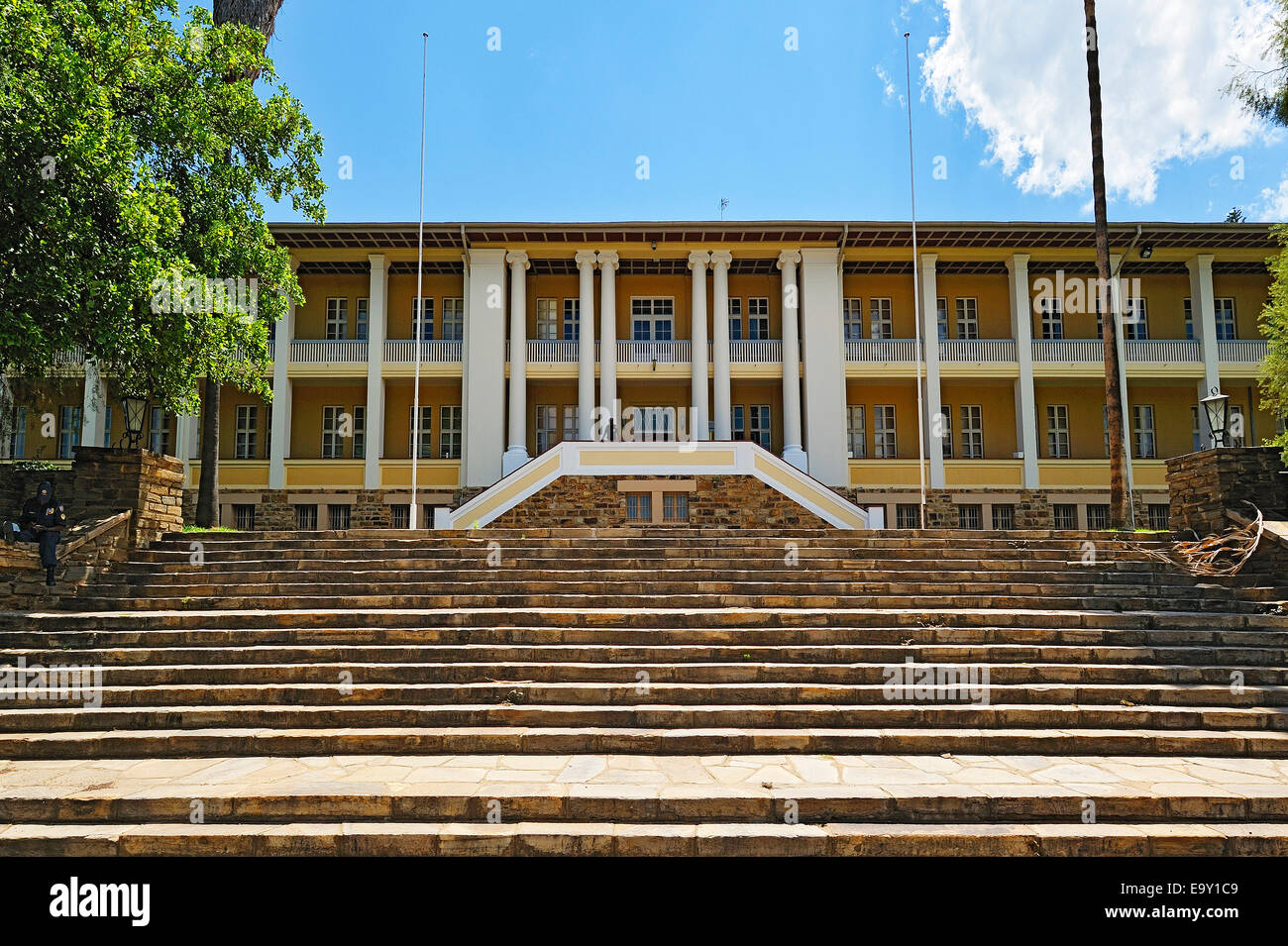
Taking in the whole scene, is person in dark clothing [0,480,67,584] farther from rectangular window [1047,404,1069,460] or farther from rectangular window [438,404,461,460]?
rectangular window [1047,404,1069,460]

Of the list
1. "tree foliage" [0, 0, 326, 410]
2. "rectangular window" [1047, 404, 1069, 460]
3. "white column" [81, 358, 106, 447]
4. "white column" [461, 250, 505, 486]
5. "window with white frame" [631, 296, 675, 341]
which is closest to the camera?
"tree foliage" [0, 0, 326, 410]

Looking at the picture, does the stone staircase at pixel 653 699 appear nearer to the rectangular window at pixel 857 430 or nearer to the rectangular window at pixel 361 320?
the rectangular window at pixel 857 430

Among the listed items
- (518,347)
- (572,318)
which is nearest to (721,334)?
(572,318)

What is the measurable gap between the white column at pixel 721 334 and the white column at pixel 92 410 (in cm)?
1656

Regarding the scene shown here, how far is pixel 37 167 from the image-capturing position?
8.88 meters

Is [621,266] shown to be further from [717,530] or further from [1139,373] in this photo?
[1139,373]

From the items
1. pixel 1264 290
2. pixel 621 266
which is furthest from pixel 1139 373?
pixel 621 266

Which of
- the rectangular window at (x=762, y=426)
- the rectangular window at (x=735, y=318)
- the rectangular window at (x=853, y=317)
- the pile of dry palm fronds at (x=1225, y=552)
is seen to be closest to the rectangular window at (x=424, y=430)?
the rectangular window at (x=735, y=318)

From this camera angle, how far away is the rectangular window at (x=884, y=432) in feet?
76.2

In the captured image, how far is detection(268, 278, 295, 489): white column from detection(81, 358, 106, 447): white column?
13.7 feet

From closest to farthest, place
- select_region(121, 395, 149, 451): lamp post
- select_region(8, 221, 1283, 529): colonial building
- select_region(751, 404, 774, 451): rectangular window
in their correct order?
select_region(121, 395, 149, 451): lamp post, select_region(8, 221, 1283, 529): colonial building, select_region(751, 404, 774, 451): rectangular window

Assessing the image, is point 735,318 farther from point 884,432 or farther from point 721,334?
point 884,432

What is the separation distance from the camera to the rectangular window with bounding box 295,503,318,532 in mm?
21859

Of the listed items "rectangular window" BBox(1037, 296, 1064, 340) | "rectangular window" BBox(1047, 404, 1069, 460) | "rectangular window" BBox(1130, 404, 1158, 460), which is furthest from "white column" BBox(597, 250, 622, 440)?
"rectangular window" BBox(1130, 404, 1158, 460)
